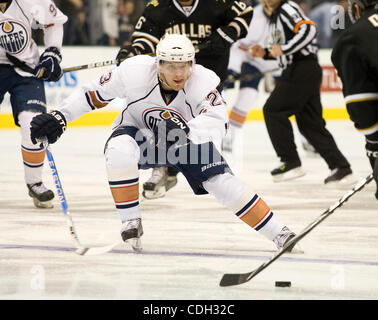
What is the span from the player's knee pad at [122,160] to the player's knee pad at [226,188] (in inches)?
10.9

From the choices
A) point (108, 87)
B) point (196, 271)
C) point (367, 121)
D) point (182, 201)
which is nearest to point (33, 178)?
point (182, 201)

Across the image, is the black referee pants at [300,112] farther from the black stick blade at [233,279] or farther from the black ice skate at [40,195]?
the black stick blade at [233,279]

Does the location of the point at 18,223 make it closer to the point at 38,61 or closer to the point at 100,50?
the point at 38,61

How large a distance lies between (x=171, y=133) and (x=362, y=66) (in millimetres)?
1016

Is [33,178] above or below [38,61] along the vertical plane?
below

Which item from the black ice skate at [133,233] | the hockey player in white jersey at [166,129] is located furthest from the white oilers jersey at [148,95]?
the black ice skate at [133,233]

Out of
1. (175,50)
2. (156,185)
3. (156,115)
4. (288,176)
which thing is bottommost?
(288,176)

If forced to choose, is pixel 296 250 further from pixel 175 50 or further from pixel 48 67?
pixel 48 67

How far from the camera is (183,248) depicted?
3137 millimetres

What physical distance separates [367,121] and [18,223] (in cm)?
189

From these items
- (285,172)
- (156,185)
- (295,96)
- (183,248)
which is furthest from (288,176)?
(183,248)

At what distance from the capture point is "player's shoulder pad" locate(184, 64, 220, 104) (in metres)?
3.04

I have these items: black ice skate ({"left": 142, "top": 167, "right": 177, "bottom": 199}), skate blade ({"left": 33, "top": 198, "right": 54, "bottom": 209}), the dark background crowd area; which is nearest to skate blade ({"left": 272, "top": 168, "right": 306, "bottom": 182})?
black ice skate ({"left": 142, "top": 167, "right": 177, "bottom": 199})

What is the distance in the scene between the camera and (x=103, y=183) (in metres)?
5.00
